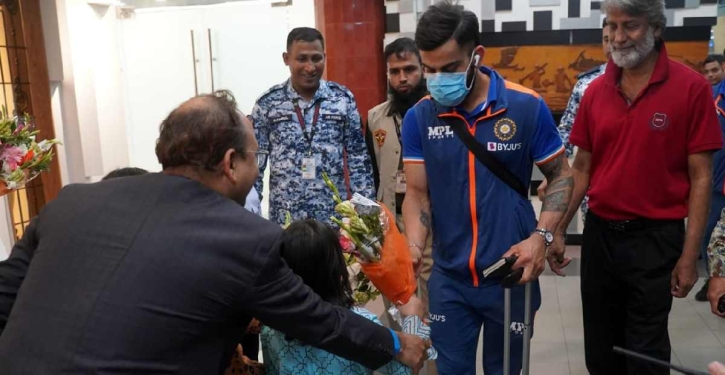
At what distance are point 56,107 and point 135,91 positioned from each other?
5.90 feet

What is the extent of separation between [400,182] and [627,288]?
1229 mm

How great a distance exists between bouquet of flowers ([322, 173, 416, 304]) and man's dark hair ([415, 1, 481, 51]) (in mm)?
561

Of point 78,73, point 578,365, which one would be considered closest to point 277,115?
point 578,365

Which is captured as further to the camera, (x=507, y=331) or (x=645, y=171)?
(x=645, y=171)

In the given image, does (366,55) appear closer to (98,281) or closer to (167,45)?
(167,45)

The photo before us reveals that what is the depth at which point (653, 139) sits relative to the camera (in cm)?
214

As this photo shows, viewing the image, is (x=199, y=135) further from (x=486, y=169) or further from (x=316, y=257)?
(x=486, y=169)

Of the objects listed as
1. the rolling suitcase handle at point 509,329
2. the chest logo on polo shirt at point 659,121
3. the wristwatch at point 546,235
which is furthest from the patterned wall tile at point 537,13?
the rolling suitcase handle at point 509,329

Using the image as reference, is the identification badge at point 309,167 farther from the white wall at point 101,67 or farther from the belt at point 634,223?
the white wall at point 101,67

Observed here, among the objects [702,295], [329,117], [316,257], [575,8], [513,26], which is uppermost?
[575,8]

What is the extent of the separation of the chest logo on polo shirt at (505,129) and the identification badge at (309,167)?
1.17 meters

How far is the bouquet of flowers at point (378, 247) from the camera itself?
177 cm

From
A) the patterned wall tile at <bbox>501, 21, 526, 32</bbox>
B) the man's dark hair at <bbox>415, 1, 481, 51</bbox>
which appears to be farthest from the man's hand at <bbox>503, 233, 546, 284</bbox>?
the patterned wall tile at <bbox>501, 21, 526, 32</bbox>

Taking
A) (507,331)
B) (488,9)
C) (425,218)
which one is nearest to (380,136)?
(425,218)
